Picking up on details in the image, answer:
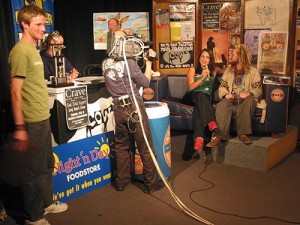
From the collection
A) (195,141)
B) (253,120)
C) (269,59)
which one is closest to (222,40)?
(269,59)

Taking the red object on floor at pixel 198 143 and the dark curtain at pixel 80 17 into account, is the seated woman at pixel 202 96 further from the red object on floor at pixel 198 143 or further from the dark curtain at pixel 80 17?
the dark curtain at pixel 80 17

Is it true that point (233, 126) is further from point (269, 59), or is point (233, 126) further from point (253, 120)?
point (269, 59)

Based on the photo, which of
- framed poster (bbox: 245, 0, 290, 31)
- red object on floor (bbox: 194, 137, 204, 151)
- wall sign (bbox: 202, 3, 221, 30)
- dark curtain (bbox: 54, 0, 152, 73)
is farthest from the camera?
dark curtain (bbox: 54, 0, 152, 73)

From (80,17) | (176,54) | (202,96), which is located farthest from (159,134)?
(80,17)

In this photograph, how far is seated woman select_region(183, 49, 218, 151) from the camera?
3.77 m

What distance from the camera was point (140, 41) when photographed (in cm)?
290

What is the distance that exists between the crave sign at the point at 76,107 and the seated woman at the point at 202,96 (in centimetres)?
120

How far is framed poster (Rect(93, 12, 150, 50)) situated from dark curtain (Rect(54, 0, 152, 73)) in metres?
0.20

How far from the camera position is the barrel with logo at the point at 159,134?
124 inches

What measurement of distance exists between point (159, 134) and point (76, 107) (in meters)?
0.73

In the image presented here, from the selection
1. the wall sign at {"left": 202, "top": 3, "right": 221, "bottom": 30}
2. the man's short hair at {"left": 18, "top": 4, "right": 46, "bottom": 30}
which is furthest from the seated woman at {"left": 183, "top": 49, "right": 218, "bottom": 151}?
the man's short hair at {"left": 18, "top": 4, "right": 46, "bottom": 30}

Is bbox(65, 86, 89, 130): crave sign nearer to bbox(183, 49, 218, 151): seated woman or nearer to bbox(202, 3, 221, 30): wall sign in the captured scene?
bbox(183, 49, 218, 151): seated woman

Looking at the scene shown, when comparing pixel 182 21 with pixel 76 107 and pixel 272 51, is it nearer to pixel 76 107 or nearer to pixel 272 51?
pixel 272 51

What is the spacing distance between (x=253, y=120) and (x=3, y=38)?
2.70 meters
